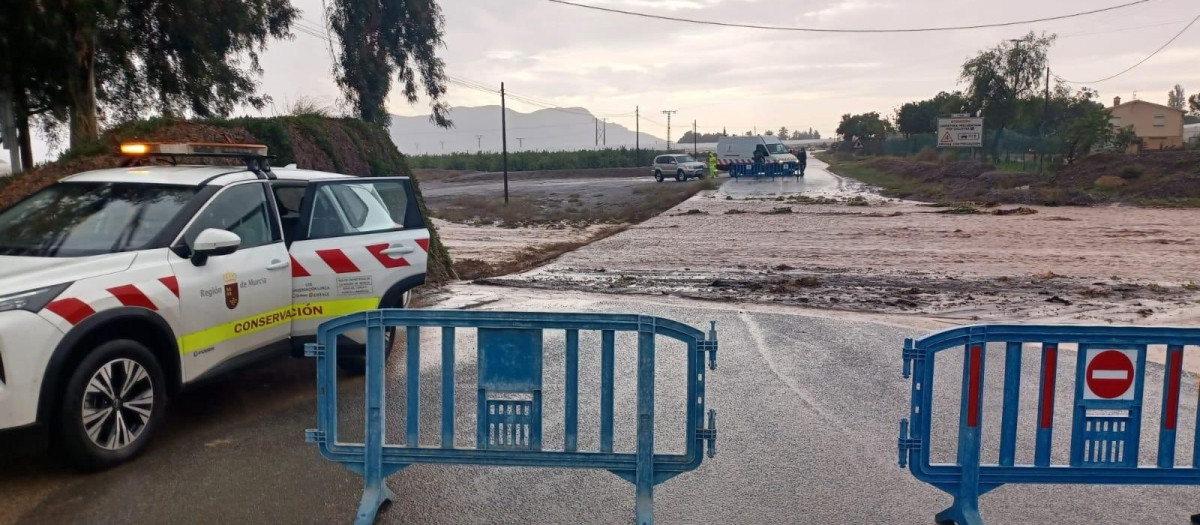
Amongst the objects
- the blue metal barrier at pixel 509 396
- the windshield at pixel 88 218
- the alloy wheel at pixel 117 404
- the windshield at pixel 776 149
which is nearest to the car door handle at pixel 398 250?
the windshield at pixel 88 218

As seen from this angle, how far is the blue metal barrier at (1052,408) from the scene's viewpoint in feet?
14.8

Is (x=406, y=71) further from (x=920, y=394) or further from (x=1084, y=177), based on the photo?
(x=920, y=394)

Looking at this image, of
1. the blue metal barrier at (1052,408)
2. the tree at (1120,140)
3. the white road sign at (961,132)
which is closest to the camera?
the blue metal barrier at (1052,408)

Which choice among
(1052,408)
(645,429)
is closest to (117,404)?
(645,429)

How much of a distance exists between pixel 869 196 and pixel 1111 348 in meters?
34.6

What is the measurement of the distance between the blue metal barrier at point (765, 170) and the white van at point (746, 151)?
0.26 metres

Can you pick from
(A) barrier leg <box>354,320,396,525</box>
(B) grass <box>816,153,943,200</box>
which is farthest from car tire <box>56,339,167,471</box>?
(B) grass <box>816,153,943,200</box>

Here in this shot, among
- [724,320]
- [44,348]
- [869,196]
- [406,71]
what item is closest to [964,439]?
[44,348]

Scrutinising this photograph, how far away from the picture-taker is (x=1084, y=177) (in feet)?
128

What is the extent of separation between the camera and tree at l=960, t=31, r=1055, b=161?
64.2 meters

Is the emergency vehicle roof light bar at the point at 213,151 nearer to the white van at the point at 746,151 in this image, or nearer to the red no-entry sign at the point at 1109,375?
the red no-entry sign at the point at 1109,375

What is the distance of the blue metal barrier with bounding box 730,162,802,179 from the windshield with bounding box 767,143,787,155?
1.38m

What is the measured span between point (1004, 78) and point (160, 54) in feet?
192

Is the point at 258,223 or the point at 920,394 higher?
the point at 258,223
